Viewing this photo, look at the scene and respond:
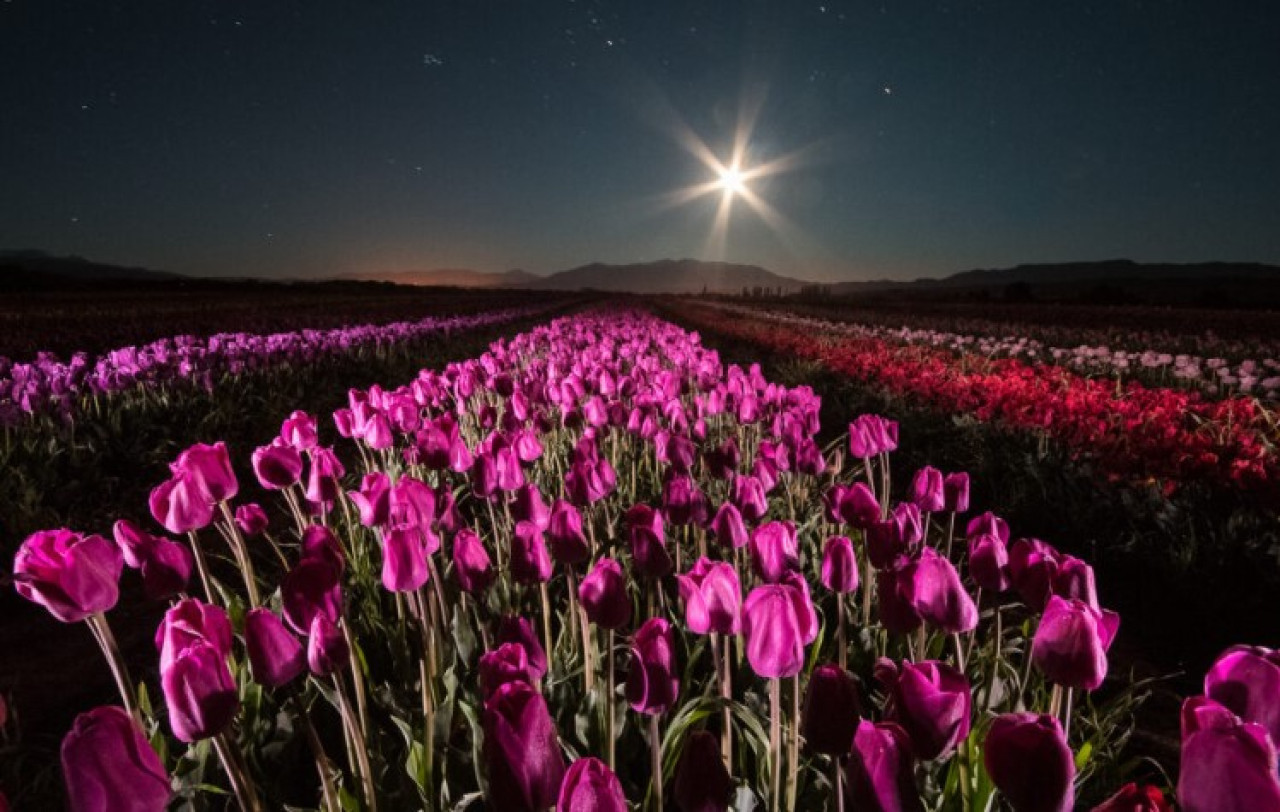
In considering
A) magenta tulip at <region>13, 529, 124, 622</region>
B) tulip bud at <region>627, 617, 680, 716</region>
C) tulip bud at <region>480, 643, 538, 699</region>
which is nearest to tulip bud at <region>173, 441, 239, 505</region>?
magenta tulip at <region>13, 529, 124, 622</region>

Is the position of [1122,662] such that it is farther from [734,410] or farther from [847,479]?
[734,410]

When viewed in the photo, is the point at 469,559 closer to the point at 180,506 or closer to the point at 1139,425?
the point at 180,506

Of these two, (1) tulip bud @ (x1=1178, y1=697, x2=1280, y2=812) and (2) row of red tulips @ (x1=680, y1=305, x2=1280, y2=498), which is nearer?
(1) tulip bud @ (x1=1178, y1=697, x2=1280, y2=812)

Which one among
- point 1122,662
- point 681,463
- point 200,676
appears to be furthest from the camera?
point 1122,662

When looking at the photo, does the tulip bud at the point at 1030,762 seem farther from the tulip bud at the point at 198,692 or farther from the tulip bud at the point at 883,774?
the tulip bud at the point at 198,692

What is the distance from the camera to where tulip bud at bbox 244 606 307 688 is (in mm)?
1062

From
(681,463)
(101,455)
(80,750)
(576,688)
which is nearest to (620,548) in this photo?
(681,463)

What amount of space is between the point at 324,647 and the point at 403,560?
0.78 feet

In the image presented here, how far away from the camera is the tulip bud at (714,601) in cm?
128

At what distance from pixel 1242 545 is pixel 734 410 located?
107 inches

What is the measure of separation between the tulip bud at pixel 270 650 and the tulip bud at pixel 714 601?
0.68 metres

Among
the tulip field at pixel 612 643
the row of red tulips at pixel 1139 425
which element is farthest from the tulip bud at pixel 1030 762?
the row of red tulips at pixel 1139 425

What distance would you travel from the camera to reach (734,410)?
4.17 m

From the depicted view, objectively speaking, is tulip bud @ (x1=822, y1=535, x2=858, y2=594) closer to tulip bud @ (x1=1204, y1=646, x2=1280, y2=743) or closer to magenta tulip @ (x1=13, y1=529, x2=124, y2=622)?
tulip bud @ (x1=1204, y1=646, x2=1280, y2=743)
